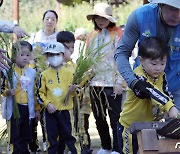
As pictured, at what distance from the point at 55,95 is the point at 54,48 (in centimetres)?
55

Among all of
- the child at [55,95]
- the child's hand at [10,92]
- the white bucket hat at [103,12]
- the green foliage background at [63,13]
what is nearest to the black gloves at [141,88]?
the child at [55,95]

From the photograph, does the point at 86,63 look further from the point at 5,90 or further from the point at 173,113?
the point at 173,113

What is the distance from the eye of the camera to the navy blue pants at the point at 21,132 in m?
7.34

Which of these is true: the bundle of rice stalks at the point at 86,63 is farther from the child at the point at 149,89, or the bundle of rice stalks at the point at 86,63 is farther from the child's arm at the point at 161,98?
the child's arm at the point at 161,98

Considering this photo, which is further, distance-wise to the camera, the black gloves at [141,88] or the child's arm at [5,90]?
the child's arm at [5,90]

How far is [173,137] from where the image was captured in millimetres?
3914

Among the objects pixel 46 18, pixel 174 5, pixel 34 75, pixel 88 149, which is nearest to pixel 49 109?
pixel 34 75

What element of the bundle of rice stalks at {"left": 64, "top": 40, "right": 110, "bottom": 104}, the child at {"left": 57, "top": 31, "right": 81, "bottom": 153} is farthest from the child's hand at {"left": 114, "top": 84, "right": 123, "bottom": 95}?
the child at {"left": 57, "top": 31, "right": 81, "bottom": 153}

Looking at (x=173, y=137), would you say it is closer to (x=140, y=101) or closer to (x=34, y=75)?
(x=140, y=101)

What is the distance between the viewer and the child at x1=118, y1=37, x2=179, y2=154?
4.61m

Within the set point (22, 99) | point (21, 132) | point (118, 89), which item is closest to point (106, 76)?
point (118, 89)

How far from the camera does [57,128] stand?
720 centimetres

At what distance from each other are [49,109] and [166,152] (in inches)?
131

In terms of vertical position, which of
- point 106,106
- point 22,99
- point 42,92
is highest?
point 42,92
